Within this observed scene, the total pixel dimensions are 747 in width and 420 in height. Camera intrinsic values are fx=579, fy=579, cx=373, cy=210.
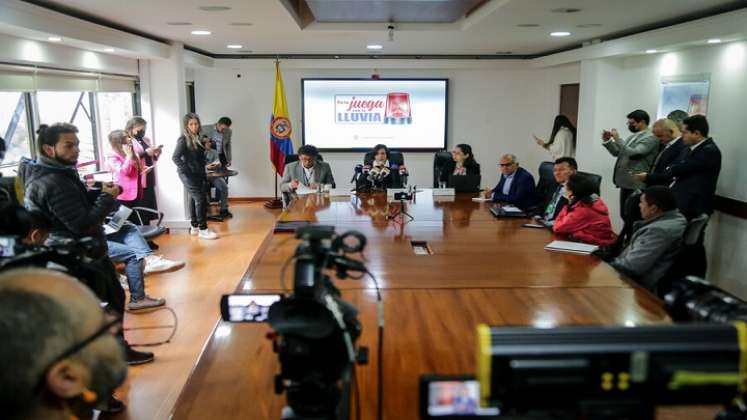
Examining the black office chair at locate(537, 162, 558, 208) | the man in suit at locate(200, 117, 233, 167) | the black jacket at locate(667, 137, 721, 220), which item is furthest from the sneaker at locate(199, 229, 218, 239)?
the black jacket at locate(667, 137, 721, 220)

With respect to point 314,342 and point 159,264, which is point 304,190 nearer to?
point 159,264

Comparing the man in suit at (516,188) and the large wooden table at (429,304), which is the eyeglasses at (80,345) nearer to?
the large wooden table at (429,304)

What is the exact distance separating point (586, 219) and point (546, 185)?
6.04 ft

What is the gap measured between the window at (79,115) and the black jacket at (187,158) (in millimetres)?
870

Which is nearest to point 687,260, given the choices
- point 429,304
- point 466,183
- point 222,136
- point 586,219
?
point 586,219

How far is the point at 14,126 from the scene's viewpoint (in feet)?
16.3

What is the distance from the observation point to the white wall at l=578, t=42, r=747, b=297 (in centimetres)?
479

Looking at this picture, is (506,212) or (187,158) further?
(187,158)

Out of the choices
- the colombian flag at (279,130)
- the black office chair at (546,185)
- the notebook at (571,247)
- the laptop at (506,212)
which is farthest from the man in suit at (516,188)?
the colombian flag at (279,130)

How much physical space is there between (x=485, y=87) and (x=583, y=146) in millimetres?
2572

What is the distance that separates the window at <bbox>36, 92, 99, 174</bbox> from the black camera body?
190 inches

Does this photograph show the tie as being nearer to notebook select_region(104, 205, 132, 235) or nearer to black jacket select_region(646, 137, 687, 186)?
black jacket select_region(646, 137, 687, 186)

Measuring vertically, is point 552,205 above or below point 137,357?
above

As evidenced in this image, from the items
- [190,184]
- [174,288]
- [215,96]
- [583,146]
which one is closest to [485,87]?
[583,146]
